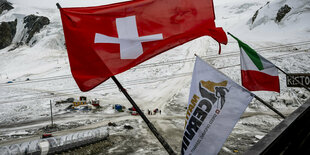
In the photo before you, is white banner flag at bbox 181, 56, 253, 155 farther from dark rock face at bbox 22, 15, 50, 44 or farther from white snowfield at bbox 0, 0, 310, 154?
dark rock face at bbox 22, 15, 50, 44

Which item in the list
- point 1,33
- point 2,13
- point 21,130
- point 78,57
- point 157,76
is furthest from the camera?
point 2,13

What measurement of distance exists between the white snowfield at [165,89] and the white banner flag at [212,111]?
26.0ft

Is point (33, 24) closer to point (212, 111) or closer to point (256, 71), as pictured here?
point (256, 71)

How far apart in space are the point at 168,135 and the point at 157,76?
56.8 ft

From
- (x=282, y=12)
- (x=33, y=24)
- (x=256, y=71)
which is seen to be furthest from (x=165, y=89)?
(x=33, y=24)

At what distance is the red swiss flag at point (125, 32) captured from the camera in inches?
120

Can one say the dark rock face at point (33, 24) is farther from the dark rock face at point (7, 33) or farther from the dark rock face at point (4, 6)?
the dark rock face at point (4, 6)

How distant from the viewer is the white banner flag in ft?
9.05

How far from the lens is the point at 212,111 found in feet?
9.43

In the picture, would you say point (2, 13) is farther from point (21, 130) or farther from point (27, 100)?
point (21, 130)

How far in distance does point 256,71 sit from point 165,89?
717 inches

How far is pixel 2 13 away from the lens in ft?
262

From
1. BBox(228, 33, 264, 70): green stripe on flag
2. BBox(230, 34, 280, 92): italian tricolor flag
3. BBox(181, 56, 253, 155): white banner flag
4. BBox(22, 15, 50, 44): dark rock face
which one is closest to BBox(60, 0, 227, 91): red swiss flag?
BBox(181, 56, 253, 155): white banner flag

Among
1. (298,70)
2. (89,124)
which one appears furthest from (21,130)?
(298,70)
